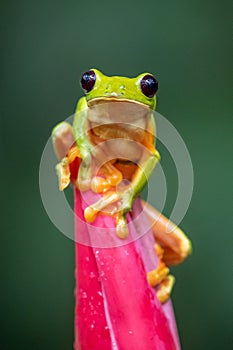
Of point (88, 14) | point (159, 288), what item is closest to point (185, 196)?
point (159, 288)

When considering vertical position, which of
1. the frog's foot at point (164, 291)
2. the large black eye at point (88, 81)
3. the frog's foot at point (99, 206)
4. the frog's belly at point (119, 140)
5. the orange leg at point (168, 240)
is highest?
the large black eye at point (88, 81)

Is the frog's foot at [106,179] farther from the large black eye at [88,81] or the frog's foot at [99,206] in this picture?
the large black eye at [88,81]

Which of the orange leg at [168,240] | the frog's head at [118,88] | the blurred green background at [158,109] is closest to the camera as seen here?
the frog's head at [118,88]

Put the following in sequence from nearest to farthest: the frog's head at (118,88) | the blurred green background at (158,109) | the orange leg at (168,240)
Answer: the frog's head at (118,88) → the orange leg at (168,240) → the blurred green background at (158,109)

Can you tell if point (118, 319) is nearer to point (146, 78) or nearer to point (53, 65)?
point (146, 78)

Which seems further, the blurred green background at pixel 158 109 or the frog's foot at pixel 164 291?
the blurred green background at pixel 158 109

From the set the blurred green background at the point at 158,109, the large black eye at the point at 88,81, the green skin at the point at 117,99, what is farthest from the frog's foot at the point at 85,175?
A: the blurred green background at the point at 158,109

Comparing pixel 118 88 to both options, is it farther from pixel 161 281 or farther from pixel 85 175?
A: pixel 161 281

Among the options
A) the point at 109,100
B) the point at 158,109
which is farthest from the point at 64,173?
the point at 158,109
